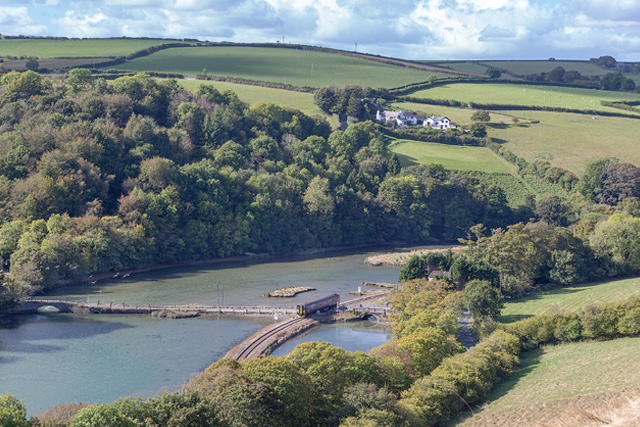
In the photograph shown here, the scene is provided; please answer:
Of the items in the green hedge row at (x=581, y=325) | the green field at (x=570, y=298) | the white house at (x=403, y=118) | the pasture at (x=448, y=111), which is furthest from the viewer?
the pasture at (x=448, y=111)

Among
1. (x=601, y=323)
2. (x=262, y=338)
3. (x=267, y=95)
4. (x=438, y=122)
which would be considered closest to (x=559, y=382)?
(x=601, y=323)

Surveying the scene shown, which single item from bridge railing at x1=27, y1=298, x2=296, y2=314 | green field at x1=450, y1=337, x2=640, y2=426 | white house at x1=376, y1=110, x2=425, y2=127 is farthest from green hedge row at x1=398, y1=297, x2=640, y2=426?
white house at x1=376, y1=110, x2=425, y2=127

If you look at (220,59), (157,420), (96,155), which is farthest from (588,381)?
(220,59)

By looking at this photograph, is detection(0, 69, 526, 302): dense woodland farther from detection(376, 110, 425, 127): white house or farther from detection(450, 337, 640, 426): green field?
detection(450, 337, 640, 426): green field

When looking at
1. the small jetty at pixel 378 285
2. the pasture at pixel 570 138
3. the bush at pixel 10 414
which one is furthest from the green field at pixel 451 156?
the bush at pixel 10 414

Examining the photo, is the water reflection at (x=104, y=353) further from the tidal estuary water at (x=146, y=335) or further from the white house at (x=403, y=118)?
the white house at (x=403, y=118)

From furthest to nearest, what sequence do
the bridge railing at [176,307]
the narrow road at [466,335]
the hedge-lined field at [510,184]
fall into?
the hedge-lined field at [510,184], the bridge railing at [176,307], the narrow road at [466,335]

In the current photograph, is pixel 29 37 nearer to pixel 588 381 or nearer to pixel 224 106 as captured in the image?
pixel 224 106
